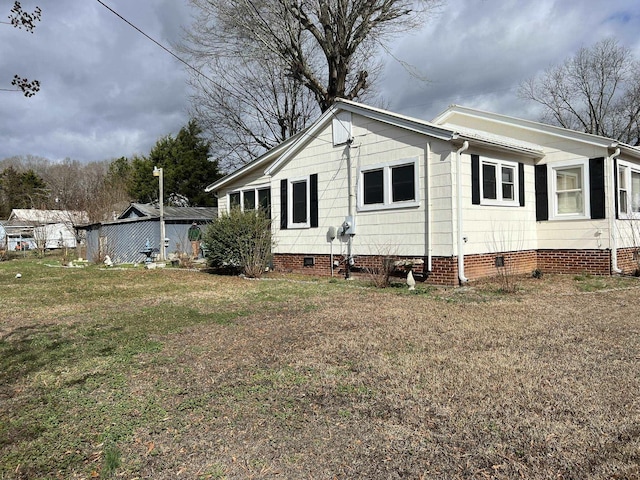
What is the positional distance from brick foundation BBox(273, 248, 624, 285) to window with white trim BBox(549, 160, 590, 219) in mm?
990

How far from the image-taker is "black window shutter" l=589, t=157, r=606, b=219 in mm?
10734

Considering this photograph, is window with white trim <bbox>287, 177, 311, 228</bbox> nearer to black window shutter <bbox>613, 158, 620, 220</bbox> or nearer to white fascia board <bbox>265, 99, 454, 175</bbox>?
white fascia board <bbox>265, 99, 454, 175</bbox>

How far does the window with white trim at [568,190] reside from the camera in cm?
1113

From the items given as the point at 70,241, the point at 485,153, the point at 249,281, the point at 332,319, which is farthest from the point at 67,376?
the point at 70,241

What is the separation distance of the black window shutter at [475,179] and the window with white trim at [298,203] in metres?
4.69

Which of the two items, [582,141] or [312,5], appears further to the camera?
[312,5]

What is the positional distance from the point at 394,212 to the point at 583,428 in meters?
8.01

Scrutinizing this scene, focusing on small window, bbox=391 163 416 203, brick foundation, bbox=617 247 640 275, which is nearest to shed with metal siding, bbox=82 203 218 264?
small window, bbox=391 163 416 203

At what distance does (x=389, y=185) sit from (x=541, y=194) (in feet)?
13.5

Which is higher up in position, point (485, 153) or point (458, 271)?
point (485, 153)

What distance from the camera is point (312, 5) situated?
17.7 meters

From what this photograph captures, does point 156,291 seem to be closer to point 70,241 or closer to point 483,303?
point 483,303

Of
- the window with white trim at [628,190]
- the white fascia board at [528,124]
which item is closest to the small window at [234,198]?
the white fascia board at [528,124]

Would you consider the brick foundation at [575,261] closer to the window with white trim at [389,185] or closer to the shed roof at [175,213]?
the window with white trim at [389,185]
